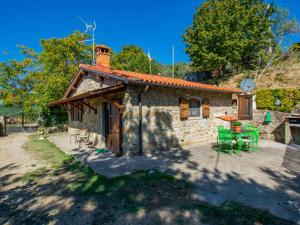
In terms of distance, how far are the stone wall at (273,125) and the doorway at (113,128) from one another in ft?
26.7

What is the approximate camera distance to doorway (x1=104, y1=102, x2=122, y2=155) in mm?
7398

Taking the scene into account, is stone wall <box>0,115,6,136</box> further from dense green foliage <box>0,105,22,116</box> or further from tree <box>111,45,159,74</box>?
tree <box>111,45,159,74</box>

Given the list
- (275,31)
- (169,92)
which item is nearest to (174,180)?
(169,92)

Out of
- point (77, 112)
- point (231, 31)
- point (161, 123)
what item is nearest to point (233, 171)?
point (161, 123)

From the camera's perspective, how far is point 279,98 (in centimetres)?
1005

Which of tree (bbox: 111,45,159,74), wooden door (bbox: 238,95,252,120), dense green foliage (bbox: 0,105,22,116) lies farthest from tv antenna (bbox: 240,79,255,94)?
dense green foliage (bbox: 0,105,22,116)

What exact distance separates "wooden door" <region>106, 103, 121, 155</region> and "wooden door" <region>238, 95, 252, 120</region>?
8.12 m

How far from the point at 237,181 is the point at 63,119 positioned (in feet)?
54.5

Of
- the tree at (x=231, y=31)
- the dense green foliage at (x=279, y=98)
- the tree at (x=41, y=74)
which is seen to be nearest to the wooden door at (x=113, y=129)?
the dense green foliage at (x=279, y=98)

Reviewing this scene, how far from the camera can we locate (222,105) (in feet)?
35.9

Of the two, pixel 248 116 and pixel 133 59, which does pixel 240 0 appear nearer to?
pixel 248 116

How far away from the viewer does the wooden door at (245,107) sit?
446 inches

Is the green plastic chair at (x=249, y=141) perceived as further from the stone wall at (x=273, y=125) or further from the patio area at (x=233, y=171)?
the stone wall at (x=273, y=125)

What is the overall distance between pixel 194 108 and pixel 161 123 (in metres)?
2.45
